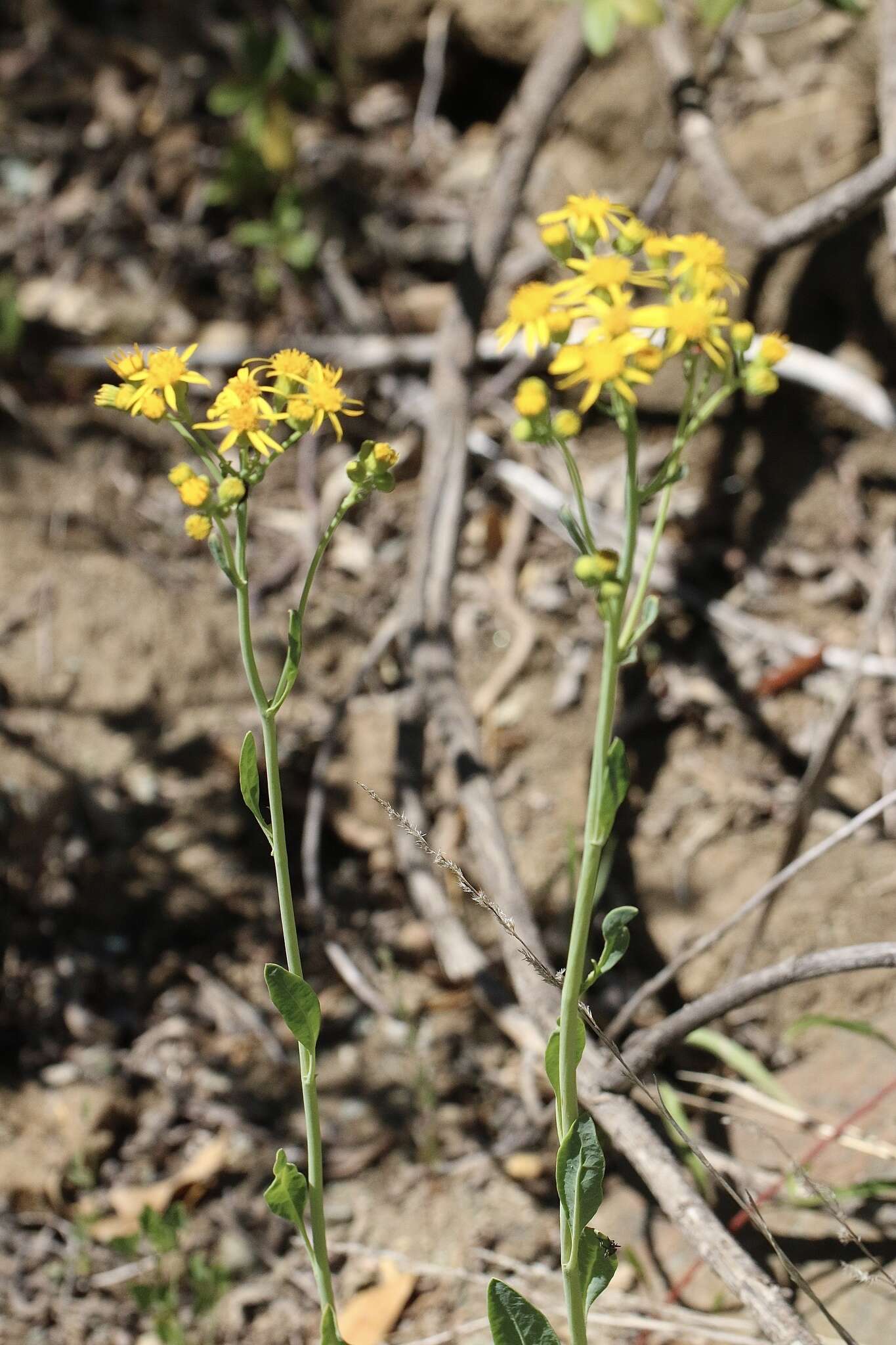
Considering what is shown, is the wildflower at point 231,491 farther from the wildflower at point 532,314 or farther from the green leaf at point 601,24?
the green leaf at point 601,24

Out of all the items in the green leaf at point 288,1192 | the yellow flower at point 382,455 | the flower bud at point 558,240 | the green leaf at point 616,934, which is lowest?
the green leaf at point 288,1192

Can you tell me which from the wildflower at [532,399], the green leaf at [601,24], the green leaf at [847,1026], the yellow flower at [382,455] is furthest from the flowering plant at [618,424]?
the green leaf at [601,24]

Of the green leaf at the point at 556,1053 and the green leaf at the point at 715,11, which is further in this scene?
the green leaf at the point at 715,11

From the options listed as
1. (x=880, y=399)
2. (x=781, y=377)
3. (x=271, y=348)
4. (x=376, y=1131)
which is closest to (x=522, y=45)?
(x=271, y=348)

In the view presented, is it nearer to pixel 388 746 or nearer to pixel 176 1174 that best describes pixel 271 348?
pixel 388 746

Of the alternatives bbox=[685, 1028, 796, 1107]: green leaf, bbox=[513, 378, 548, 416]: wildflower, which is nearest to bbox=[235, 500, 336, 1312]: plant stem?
bbox=[513, 378, 548, 416]: wildflower

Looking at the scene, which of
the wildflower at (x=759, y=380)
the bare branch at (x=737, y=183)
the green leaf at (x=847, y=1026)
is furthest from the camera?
the bare branch at (x=737, y=183)

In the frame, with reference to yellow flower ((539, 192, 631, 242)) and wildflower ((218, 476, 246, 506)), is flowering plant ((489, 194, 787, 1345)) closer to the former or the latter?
yellow flower ((539, 192, 631, 242))
